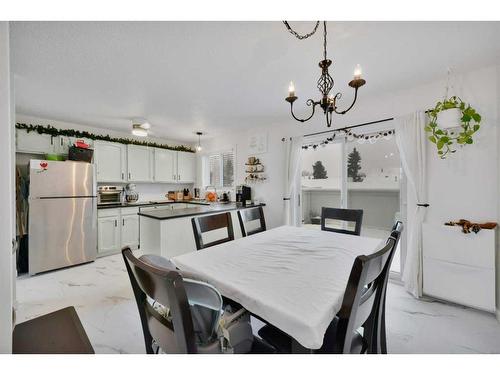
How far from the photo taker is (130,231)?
3.98 metres

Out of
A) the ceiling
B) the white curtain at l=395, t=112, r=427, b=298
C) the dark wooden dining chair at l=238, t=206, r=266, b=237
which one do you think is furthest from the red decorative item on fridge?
the white curtain at l=395, t=112, r=427, b=298

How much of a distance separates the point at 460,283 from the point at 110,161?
202 inches

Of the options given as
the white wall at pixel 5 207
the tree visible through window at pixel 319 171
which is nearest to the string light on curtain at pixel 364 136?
the tree visible through window at pixel 319 171

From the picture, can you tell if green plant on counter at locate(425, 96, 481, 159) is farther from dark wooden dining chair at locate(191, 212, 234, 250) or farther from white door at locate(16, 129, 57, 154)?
white door at locate(16, 129, 57, 154)

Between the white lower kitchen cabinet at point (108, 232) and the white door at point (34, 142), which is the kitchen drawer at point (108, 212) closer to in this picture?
the white lower kitchen cabinet at point (108, 232)

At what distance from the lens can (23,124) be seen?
10.2 ft

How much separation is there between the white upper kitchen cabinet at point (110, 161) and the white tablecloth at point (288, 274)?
336cm

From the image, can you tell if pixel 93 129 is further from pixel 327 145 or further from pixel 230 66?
pixel 327 145

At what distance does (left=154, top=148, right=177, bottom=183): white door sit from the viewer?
15.2 ft

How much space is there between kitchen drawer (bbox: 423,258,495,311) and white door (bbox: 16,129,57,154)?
17.1ft

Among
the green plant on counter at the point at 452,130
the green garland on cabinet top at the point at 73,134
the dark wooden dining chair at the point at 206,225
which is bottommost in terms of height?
the dark wooden dining chair at the point at 206,225

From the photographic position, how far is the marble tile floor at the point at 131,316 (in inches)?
66.1

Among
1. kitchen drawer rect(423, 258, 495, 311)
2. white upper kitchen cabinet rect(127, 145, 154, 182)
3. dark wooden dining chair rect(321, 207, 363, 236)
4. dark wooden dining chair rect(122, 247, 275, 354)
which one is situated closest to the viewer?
dark wooden dining chair rect(122, 247, 275, 354)
